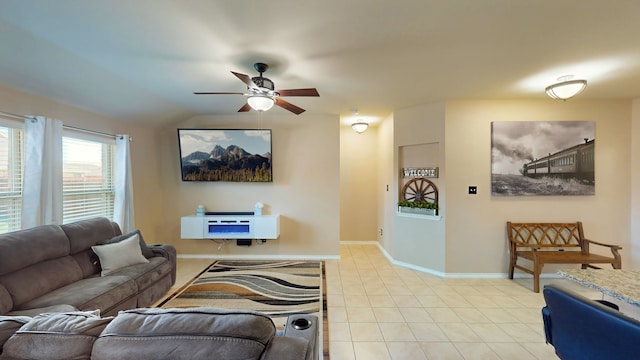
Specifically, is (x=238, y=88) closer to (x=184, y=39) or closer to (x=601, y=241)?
(x=184, y=39)

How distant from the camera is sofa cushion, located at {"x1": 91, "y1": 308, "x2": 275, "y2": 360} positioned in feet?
2.57

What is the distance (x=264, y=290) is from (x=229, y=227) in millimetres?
1434

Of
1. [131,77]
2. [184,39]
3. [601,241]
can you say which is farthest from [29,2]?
[601,241]

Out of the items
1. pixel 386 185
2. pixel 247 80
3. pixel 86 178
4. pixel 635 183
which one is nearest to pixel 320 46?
pixel 247 80

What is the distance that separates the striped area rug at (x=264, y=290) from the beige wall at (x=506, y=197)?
2.13 meters

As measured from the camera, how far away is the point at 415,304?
9.94 feet

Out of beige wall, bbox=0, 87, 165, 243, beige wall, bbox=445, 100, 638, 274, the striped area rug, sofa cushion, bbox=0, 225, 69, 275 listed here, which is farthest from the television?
beige wall, bbox=445, 100, 638, 274

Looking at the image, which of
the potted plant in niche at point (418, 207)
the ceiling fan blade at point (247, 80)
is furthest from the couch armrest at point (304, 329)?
the potted plant in niche at point (418, 207)

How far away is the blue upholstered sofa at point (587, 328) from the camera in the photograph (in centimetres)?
97

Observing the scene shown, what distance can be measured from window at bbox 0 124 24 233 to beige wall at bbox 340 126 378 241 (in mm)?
4744

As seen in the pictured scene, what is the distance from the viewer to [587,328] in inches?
43.8

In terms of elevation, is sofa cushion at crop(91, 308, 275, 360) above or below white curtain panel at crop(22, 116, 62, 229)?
below

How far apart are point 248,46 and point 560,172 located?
14.6 ft

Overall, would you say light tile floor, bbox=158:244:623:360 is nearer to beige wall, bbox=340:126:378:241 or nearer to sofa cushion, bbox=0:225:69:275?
sofa cushion, bbox=0:225:69:275
